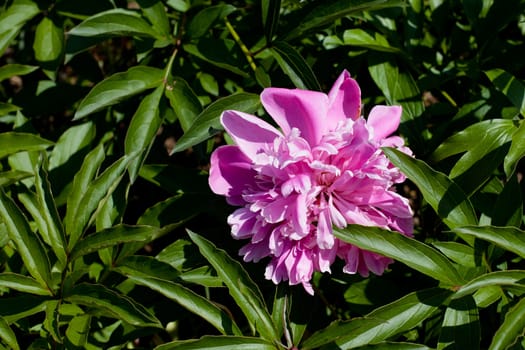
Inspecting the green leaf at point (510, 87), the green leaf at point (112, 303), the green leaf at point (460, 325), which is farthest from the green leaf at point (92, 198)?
the green leaf at point (510, 87)

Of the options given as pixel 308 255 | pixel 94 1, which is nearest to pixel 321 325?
pixel 308 255

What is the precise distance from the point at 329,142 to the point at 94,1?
0.84m

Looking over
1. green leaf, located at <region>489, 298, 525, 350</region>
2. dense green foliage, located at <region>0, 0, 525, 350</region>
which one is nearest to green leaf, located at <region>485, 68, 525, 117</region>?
dense green foliage, located at <region>0, 0, 525, 350</region>

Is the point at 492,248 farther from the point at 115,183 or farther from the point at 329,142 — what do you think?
the point at 115,183

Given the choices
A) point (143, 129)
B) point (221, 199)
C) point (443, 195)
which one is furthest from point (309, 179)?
point (143, 129)

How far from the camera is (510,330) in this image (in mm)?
1105

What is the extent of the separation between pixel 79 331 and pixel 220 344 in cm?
30

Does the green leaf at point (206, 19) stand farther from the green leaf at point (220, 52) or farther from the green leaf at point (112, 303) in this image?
the green leaf at point (112, 303)

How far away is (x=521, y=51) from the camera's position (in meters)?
1.68

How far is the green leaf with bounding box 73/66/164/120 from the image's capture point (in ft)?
4.83

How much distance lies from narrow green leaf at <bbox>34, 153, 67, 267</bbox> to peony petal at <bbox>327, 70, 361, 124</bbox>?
571 mm

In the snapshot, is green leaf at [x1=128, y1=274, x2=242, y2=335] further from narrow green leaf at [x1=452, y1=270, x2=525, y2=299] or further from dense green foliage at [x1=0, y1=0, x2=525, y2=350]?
narrow green leaf at [x1=452, y1=270, x2=525, y2=299]

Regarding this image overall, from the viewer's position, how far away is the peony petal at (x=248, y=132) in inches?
49.7

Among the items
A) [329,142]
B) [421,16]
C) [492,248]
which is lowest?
[492,248]
